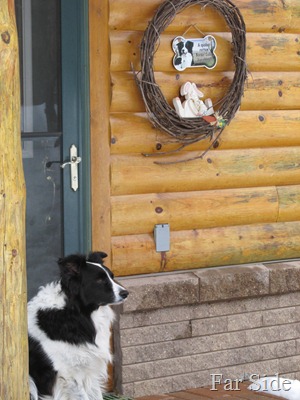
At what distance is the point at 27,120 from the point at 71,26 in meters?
0.66

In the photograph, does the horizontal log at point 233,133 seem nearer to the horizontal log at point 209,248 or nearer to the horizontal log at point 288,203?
the horizontal log at point 288,203

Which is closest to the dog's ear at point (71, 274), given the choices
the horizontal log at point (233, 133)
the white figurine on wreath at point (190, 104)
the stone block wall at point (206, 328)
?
the stone block wall at point (206, 328)

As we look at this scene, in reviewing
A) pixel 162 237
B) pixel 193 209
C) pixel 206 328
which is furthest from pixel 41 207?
pixel 206 328

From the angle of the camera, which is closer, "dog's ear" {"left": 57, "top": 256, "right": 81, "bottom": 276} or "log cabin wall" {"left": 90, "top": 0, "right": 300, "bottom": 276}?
"dog's ear" {"left": 57, "top": 256, "right": 81, "bottom": 276}

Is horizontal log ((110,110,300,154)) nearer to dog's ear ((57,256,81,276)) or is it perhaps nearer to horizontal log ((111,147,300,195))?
horizontal log ((111,147,300,195))

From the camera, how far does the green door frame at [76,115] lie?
5.93 m

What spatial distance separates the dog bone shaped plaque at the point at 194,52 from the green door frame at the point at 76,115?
2.02ft

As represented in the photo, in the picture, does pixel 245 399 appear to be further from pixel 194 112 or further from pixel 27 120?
pixel 27 120

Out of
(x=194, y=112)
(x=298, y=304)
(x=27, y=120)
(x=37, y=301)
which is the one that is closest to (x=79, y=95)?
(x=27, y=120)

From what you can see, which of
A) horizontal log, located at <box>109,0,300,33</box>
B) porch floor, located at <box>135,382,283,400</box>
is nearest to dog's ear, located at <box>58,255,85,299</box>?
porch floor, located at <box>135,382,283,400</box>

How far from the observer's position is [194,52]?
6.19m

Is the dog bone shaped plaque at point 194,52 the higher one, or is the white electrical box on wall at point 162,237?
the dog bone shaped plaque at point 194,52

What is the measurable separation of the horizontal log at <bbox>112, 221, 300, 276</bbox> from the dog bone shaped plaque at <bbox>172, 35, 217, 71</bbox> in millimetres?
1113

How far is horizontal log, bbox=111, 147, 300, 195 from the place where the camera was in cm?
608
